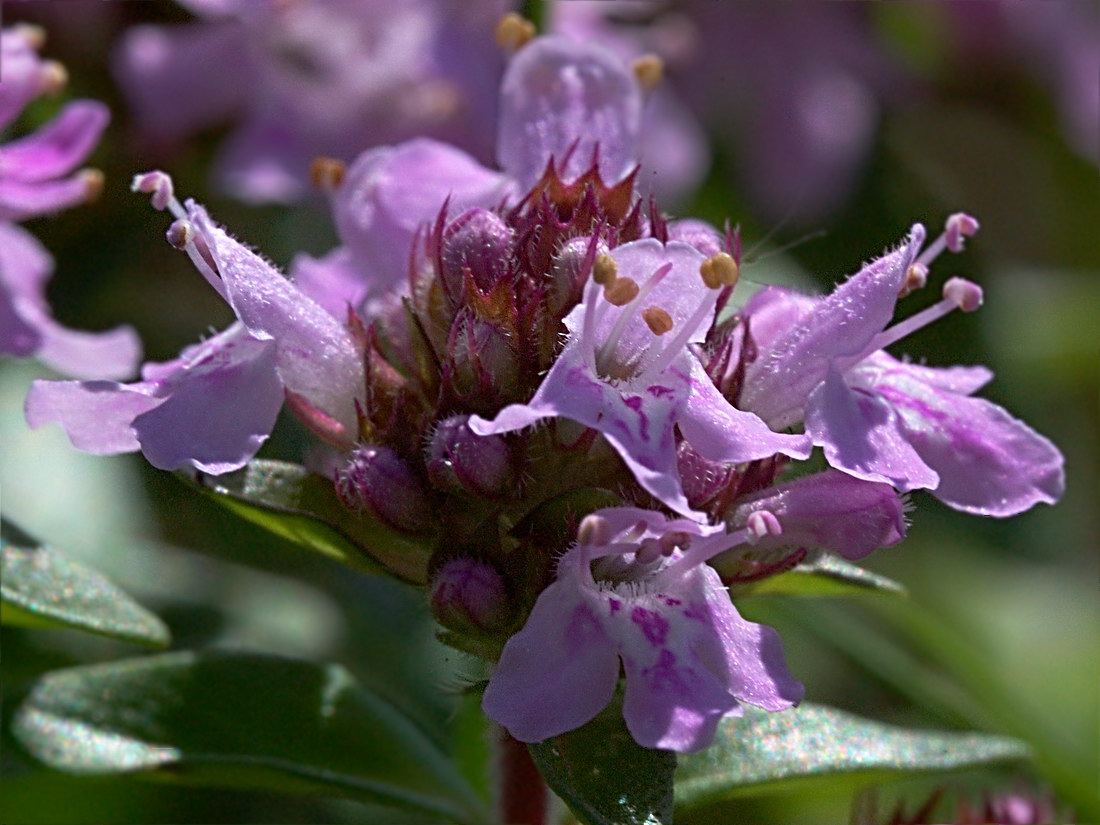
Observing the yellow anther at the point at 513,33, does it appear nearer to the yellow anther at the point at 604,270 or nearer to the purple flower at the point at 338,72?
the yellow anther at the point at 604,270

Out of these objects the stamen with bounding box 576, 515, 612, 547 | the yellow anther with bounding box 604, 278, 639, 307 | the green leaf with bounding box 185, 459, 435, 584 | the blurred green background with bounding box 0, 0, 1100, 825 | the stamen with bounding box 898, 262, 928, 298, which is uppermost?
the yellow anther with bounding box 604, 278, 639, 307

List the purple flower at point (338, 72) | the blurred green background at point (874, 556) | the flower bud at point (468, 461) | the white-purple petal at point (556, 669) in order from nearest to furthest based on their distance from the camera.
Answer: the white-purple petal at point (556, 669), the flower bud at point (468, 461), the blurred green background at point (874, 556), the purple flower at point (338, 72)

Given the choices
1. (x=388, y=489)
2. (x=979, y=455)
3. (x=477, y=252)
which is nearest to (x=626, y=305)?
(x=477, y=252)

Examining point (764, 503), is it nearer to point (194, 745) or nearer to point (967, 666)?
point (194, 745)

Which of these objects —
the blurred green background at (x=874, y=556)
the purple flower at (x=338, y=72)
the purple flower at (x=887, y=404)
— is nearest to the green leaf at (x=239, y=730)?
the blurred green background at (x=874, y=556)

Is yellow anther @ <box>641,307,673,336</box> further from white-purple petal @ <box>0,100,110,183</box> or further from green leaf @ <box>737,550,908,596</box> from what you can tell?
white-purple petal @ <box>0,100,110,183</box>

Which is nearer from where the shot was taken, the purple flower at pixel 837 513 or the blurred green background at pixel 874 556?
the purple flower at pixel 837 513

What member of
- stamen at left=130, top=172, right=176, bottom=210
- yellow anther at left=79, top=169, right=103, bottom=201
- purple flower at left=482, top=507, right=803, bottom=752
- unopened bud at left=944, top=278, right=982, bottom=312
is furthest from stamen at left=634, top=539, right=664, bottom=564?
yellow anther at left=79, top=169, right=103, bottom=201
